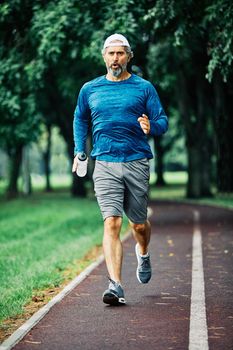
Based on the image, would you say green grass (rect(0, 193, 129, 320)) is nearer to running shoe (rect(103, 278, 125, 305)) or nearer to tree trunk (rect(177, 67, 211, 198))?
running shoe (rect(103, 278, 125, 305))

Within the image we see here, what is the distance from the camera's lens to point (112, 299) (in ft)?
22.8

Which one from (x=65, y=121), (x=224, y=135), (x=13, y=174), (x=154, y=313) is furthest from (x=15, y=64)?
(x=13, y=174)

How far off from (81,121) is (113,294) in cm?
168

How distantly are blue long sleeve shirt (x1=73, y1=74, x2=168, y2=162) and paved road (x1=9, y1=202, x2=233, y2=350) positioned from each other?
1.42 m

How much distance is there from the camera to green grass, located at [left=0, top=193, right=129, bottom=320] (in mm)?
8336

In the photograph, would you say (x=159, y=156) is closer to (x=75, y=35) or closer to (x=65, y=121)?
(x=65, y=121)

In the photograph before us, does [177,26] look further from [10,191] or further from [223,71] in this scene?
[10,191]

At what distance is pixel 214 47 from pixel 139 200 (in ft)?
22.4

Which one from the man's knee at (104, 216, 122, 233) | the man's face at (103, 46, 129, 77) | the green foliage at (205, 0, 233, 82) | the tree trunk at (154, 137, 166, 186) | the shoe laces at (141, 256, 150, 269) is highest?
the green foliage at (205, 0, 233, 82)

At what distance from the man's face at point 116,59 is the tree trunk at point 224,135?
2312 cm

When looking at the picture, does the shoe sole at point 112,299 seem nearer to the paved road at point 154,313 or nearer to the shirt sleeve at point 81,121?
the paved road at point 154,313

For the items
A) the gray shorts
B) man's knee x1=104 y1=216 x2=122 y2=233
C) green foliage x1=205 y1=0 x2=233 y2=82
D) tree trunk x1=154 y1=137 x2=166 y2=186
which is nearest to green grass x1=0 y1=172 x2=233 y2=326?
man's knee x1=104 y1=216 x2=122 y2=233

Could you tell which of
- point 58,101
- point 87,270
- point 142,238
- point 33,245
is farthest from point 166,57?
point 142,238

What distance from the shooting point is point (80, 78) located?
25609 mm
